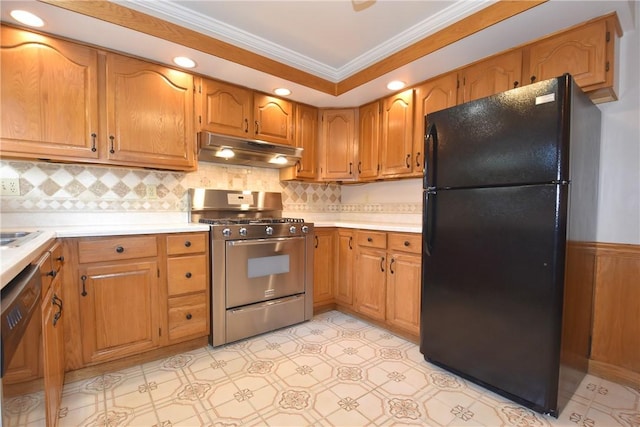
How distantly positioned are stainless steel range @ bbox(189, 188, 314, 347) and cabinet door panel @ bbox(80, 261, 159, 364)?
0.42 meters

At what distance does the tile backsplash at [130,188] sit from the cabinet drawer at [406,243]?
2.02ft

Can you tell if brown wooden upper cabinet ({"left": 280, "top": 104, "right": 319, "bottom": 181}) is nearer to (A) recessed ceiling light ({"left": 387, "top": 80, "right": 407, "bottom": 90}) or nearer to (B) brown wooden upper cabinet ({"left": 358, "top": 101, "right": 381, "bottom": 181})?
(B) brown wooden upper cabinet ({"left": 358, "top": 101, "right": 381, "bottom": 181})

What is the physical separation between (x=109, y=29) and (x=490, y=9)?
2263 millimetres

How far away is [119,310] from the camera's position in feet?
6.29

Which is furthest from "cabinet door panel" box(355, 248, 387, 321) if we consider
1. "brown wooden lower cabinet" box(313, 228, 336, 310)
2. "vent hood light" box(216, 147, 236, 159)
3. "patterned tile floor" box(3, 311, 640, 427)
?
"vent hood light" box(216, 147, 236, 159)

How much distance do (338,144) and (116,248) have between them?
7.26 feet

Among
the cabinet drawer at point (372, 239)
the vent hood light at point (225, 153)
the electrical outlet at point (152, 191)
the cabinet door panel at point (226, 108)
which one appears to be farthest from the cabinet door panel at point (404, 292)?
the electrical outlet at point (152, 191)

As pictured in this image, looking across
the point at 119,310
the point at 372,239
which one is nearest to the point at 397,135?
the point at 372,239

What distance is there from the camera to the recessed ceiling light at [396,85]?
259 centimetres

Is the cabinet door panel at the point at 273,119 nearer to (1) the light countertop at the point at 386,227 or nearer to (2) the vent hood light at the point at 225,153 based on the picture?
(2) the vent hood light at the point at 225,153

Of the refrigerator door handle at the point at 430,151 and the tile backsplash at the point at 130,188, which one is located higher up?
the refrigerator door handle at the point at 430,151

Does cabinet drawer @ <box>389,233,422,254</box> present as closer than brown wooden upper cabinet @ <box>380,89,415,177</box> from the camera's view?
Yes

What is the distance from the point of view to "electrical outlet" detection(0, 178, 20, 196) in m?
1.94

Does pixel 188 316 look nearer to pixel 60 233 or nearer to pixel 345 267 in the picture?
pixel 60 233
